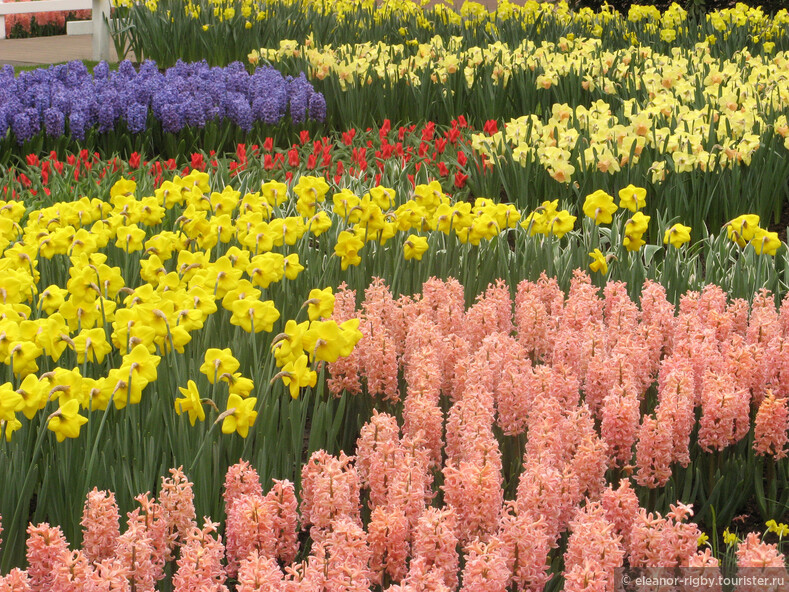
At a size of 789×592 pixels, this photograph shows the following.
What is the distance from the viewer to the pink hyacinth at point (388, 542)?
70.1 inches

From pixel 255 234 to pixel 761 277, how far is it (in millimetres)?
1899

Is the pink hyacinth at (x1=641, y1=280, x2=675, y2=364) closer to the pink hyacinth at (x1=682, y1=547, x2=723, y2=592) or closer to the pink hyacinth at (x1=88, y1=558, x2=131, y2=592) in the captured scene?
the pink hyacinth at (x1=682, y1=547, x2=723, y2=592)

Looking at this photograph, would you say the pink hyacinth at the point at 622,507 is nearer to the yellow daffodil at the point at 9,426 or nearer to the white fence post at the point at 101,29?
the yellow daffodil at the point at 9,426

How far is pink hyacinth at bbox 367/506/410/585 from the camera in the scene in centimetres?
178

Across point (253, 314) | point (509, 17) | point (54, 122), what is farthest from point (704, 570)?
point (509, 17)

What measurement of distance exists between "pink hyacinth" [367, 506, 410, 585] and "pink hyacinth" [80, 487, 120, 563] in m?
0.48

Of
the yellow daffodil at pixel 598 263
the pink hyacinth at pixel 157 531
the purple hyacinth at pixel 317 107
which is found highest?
the purple hyacinth at pixel 317 107

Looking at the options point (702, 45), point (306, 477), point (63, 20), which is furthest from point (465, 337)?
point (63, 20)

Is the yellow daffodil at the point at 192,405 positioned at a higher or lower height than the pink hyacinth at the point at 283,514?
higher

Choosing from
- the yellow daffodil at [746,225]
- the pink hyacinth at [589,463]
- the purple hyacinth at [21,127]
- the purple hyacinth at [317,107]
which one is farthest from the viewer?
the purple hyacinth at [317,107]

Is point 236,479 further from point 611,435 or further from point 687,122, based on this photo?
point 687,122

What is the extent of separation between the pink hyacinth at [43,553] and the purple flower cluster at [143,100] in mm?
4568

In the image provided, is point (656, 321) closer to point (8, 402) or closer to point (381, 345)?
point (381, 345)

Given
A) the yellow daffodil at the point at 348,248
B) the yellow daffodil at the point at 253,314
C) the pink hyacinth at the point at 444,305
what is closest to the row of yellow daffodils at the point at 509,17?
the yellow daffodil at the point at 348,248
